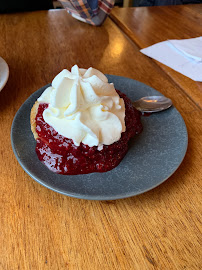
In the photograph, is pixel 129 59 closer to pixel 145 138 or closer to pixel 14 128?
pixel 145 138

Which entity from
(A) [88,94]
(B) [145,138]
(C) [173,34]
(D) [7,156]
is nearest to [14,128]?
(D) [7,156]

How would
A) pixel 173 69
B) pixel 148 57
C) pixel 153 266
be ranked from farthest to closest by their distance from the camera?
pixel 148 57 → pixel 173 69 → pixel 153 266

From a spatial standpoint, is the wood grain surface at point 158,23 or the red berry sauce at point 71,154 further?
the wood grain surface at point 158,23

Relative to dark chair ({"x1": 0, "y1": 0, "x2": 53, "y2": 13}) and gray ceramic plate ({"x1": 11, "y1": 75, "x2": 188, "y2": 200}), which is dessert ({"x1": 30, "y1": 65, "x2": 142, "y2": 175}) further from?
dark chair ({"x1": 0, "y1": 0, "x2": 53, "y2": 13})

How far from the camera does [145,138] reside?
2.86 ft

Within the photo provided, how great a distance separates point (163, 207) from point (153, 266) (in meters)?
0.17

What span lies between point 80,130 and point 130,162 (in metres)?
0.19

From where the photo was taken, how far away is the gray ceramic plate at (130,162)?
0.67m

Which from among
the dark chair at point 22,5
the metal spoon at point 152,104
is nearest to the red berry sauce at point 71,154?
the metal spoon at point 152,104

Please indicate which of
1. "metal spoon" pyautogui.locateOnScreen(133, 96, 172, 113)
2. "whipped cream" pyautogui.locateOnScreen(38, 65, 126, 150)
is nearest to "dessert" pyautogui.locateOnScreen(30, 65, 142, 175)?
"whipped cream" pyautogui.locateOnScreen(38, 65, 126, 150)

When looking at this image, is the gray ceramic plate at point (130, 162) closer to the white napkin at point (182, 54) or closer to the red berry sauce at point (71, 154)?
the red berry sauce at point (71, 154)

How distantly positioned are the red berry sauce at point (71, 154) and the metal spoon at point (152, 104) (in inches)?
9.3

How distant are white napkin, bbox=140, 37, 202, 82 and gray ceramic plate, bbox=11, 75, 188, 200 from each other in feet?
1.48

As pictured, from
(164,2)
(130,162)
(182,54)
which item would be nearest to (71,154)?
(130,162)
